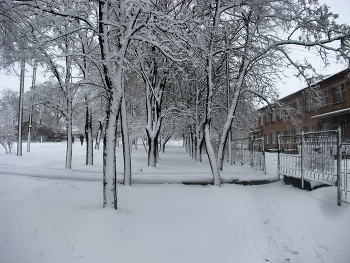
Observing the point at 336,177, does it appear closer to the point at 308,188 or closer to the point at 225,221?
the point at 308,188

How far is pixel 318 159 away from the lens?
7.72 meters

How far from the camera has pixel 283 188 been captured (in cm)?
936

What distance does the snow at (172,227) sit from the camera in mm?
4477

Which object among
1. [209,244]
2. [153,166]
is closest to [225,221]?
[209,244]

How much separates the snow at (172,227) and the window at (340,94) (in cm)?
1714

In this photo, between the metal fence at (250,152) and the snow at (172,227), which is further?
the metal fence at (250,152)

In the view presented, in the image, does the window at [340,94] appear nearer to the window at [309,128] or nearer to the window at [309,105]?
the window at [309,105]

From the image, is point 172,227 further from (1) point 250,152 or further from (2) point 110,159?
(1) point 250,152

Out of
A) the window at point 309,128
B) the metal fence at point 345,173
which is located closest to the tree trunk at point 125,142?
the metal fence at point 345,173

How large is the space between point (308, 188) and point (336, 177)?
1210 millimetres

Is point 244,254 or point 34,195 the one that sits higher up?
point 34,195

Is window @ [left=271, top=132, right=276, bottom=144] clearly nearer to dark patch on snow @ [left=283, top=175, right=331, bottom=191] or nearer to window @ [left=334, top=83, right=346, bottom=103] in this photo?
window @ [left=334, top=83, right=346, bottom=103]

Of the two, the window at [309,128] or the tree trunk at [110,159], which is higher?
the window at [309,128]

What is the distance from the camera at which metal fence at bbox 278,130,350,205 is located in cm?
645
